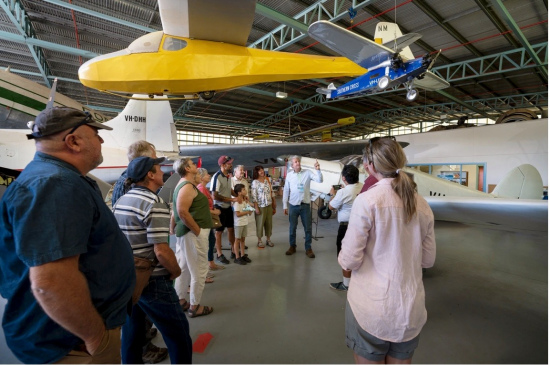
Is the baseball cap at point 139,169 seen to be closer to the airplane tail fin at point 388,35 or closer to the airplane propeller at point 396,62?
the airplane tail fin at point 388,35

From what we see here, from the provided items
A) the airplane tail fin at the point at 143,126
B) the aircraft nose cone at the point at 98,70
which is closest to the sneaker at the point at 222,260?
the aircraft nose cone at the point at 98,70

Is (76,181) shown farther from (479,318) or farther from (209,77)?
(479,318)

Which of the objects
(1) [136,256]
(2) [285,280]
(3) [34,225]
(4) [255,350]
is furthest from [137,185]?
(2) [285,280]

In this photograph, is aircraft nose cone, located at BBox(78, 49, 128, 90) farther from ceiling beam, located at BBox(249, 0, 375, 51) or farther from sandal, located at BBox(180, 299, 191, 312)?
ceiling beam, located at BBox(249, 0, 375, 51)

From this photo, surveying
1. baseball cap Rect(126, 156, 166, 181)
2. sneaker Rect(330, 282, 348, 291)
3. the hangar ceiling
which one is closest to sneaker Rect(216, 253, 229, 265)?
sneaker Rect(330, 282, 348, 291)

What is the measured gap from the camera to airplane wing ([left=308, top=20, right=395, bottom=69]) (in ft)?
14.7

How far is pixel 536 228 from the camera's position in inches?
82.8

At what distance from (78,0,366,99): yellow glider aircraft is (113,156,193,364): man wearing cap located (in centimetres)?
136

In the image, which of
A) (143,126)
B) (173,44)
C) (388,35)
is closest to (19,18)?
(143,126)

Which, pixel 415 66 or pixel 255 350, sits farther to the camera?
pixel 415 66

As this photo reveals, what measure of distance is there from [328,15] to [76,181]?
6.37 metres

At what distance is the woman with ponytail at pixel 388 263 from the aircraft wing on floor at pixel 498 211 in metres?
1.27

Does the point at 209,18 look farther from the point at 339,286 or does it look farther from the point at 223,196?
the point at 339,286

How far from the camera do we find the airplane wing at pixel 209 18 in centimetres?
196
